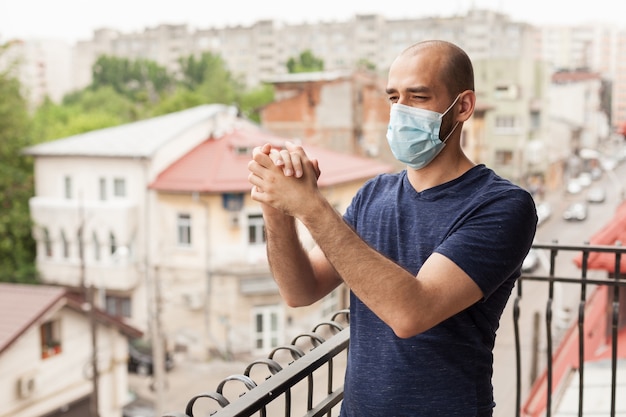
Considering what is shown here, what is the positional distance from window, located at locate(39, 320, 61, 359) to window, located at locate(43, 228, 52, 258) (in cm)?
859

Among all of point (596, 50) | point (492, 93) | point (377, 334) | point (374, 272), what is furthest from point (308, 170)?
point (596, 50)

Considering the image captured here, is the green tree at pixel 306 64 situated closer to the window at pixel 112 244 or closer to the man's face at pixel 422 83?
the window at pixel 112 244

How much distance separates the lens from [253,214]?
21406mm

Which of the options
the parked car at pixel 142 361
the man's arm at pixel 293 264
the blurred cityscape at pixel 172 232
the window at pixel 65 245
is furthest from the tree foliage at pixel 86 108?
the man's arm at pixel 293 264

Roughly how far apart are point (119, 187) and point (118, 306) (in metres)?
4.00

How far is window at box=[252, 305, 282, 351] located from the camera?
22.0 meters

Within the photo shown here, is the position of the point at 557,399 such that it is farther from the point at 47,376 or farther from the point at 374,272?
the point at 47,376

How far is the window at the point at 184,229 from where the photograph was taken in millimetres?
21828

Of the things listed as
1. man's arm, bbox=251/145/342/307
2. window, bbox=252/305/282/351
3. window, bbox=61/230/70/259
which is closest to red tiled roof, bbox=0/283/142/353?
window, bbox=252/305/282/351

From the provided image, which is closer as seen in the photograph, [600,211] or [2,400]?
[2,400]

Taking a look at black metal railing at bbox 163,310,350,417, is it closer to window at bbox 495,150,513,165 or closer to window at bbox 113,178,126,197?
window at bbox 113,178,126,197

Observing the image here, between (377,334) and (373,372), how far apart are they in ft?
0.30

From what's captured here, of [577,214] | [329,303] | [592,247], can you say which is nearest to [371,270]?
[592,247]

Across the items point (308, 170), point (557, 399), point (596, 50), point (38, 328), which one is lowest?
point (38, 328)
